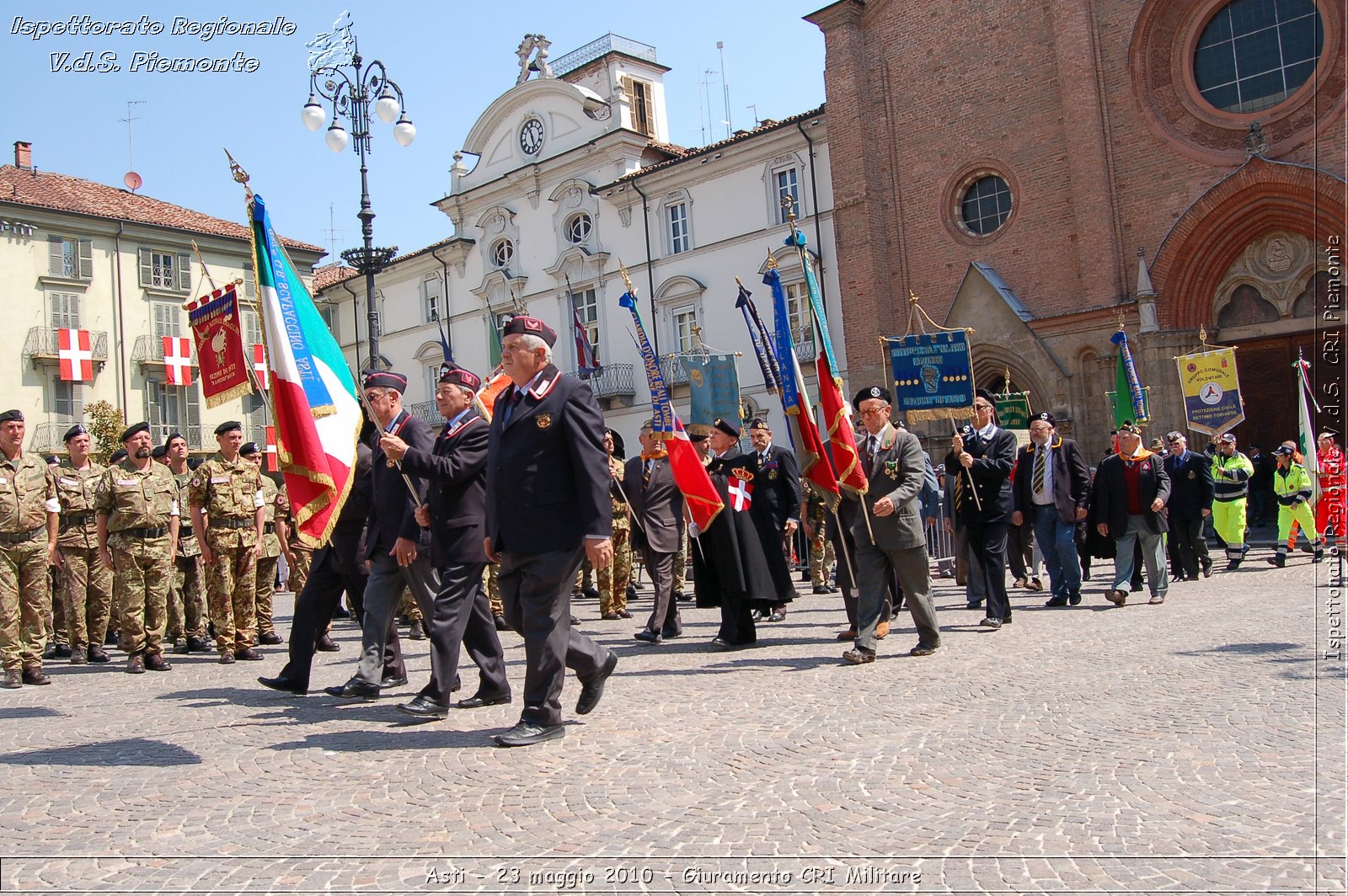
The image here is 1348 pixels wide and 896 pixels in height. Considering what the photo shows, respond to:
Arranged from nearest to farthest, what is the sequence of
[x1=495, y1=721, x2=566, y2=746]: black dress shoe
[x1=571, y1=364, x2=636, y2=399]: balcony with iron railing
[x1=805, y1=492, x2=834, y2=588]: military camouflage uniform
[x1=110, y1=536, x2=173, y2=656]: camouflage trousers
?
[x1=495, y1=721, x2=566, y2=746]: black dress shoe, [x1=110, y1=536, x2=173, y2=656]: camouflage trousers, [x1=805, y1=492, x2=834, y2=588]: military camouflage uniform, [x1=571, y1=364, x2=636, y2=399]: balcony with iron railing

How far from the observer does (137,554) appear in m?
9.74

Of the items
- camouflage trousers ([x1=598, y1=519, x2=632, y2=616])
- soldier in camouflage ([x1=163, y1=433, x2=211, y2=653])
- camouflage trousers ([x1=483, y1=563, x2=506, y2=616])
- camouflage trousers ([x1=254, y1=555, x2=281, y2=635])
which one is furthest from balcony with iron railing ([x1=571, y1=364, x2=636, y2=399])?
soldier in camouflage ([x1=163, y1=433, x2=211, y2=653])

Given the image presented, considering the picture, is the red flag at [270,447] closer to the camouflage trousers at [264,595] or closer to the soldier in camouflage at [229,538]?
the camouflage trousers at [264,595]

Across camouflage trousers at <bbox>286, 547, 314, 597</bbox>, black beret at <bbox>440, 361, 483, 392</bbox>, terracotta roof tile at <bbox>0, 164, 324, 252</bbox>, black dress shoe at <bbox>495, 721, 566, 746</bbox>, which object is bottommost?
black dress shoe at <bbox>495, 721, 566, 746</bbox>

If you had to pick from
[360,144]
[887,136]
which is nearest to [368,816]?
[360,144]

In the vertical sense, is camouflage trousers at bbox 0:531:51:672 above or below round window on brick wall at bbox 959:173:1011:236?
below

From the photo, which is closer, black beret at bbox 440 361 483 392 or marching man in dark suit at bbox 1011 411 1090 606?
black beret at bbox 440 361 483 392

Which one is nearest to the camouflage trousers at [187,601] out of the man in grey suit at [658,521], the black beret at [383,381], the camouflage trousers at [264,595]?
the camouflage trousers at [264,595]

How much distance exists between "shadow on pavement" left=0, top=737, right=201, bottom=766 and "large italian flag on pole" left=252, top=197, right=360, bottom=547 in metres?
1.36

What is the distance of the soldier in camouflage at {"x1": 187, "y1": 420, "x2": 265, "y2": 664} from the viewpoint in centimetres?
1043

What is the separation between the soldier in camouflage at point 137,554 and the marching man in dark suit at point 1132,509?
8971mm

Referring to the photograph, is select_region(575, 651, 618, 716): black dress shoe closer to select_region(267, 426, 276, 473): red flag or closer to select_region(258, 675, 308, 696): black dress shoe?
select_region(258, 675, 308, 696): black dress shoe

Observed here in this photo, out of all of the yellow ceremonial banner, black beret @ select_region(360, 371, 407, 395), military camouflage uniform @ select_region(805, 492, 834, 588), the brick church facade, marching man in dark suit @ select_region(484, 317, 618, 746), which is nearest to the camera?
marching man in dark suit @ select_region(484, 317, 618, 746)

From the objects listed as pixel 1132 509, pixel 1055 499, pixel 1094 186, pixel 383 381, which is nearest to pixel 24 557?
pixel 383 381
